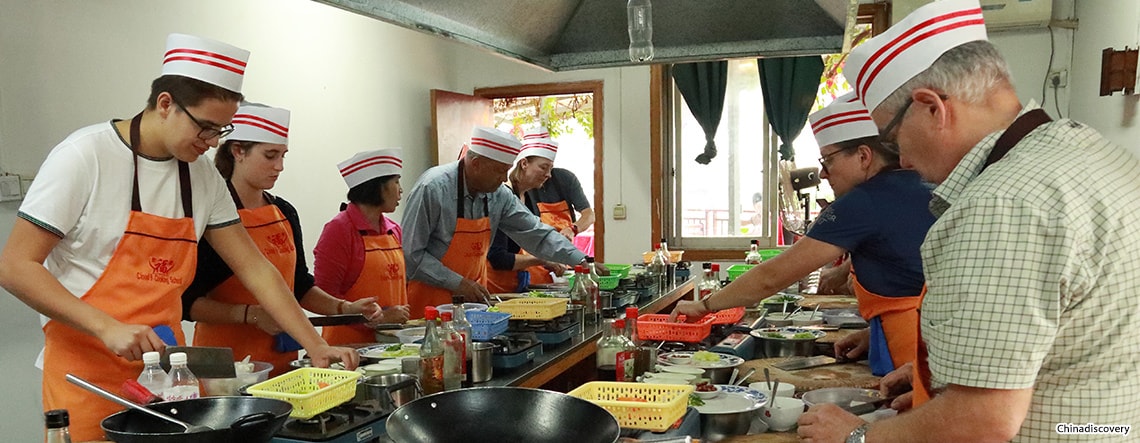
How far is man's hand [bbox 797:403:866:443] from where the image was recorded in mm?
1606

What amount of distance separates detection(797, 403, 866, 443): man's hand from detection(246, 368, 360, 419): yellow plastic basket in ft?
3.35

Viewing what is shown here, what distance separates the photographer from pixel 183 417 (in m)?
1.49

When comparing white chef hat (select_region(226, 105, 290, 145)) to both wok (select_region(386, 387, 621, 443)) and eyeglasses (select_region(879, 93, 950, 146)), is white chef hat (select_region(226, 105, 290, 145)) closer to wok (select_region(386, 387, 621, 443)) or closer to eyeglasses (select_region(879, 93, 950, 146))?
wok (select_region(386, 387, 621, 443))

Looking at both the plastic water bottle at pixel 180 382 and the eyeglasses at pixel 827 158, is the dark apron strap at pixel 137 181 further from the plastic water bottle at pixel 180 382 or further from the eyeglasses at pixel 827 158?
the eyeglasses at pixel 827 158

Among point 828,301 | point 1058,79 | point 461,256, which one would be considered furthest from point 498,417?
point 1058,79

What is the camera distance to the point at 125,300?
2.17 meters

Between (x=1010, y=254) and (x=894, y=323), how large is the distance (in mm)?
1370

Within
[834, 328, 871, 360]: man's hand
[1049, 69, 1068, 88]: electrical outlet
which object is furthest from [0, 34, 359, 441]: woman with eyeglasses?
[1049, 69, 1068, 88]: electrical outlet

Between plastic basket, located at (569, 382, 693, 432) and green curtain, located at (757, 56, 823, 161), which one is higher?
green curtain, located at (757, 56, 823, 161)

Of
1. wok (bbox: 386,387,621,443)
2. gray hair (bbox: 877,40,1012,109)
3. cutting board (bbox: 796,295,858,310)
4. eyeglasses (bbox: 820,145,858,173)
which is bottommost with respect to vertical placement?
cutting board (bbox: 796,295,858,310)

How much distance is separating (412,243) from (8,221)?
1739mm

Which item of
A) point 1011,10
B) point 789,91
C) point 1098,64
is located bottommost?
point 1098,64

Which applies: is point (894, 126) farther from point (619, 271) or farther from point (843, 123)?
point (619, 271)

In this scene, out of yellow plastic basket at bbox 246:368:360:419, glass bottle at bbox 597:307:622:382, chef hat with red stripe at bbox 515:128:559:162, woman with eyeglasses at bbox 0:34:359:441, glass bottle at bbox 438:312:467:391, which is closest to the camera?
yellow plastic basket at bbox 246:368:360:419
